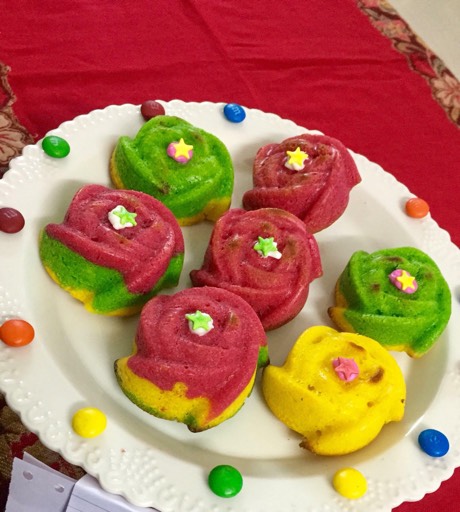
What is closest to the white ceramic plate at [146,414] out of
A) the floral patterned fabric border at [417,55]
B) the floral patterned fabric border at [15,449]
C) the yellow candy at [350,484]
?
the yellow candy at [350,484]

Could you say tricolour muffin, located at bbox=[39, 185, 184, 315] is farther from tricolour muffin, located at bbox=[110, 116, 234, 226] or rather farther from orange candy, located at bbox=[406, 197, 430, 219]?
orange candy, located at bbox=[406, 197, 430, 219]

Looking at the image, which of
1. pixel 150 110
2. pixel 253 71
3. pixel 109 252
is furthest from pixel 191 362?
pixel 253 71

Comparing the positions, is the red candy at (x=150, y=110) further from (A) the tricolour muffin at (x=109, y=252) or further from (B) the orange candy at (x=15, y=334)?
(B) the orange candy at (x=15, y=334)

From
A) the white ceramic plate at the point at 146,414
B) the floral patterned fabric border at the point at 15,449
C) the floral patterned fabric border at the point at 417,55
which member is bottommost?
the floral patterned fabric border at the point at 15,449

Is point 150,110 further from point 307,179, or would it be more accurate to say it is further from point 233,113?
point 307,179

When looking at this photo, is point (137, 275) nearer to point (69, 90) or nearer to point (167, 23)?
point (69, 90)

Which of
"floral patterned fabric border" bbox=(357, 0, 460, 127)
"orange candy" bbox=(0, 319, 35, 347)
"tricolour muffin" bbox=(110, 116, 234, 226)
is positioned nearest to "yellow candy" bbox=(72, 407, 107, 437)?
"orange candy" bbox=(0, 319, 35, 347)
